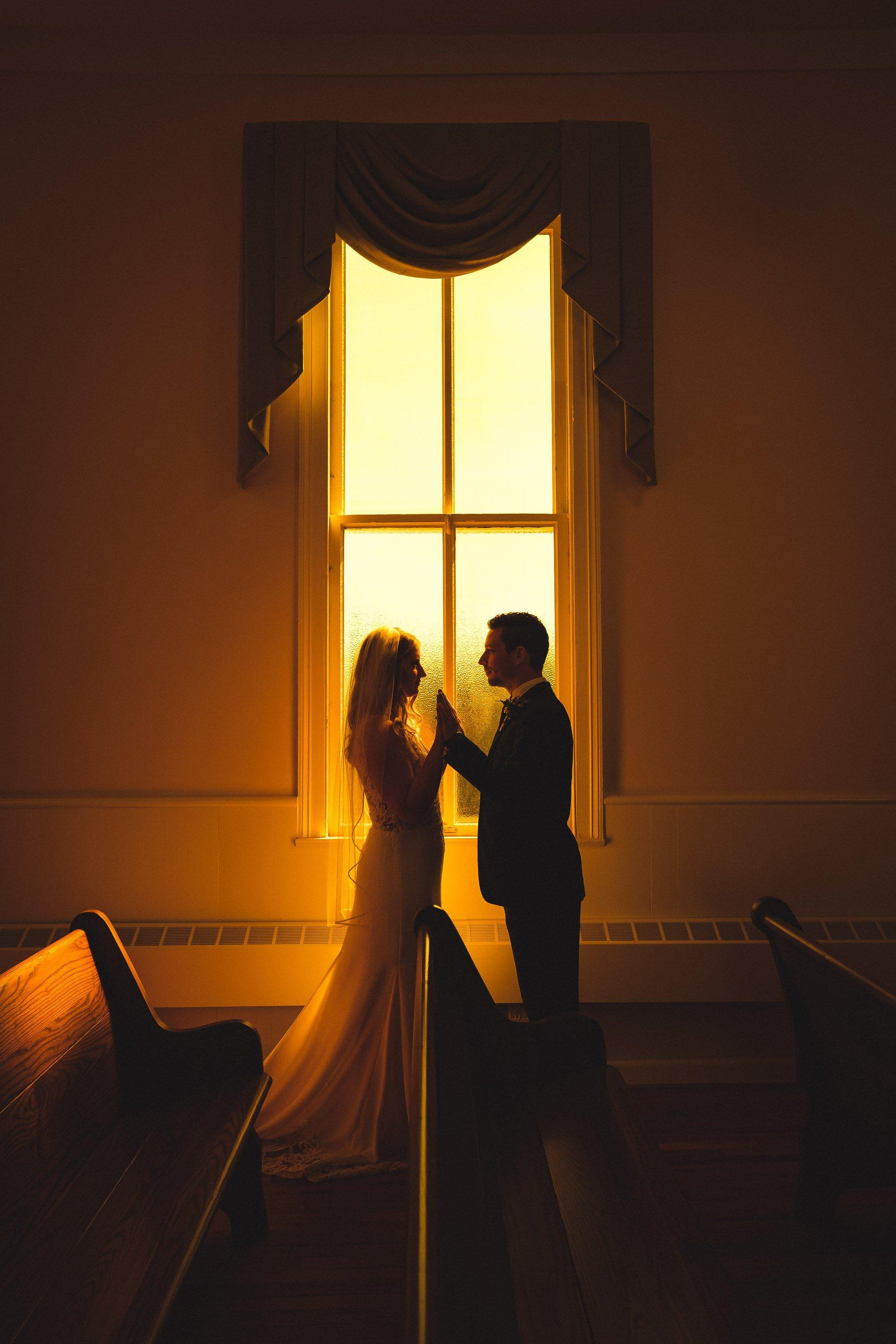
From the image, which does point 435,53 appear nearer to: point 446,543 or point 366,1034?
point 446,543

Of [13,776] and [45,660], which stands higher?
[45,660]

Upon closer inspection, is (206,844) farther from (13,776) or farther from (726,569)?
(726,569)

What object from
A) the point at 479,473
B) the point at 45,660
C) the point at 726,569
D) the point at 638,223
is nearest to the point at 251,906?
the point at 45,660

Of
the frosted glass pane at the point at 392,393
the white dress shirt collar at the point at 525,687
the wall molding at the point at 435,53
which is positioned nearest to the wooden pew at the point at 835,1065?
the white dress shirt collar at the point at 525,687

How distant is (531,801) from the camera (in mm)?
2199

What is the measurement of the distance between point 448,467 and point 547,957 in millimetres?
1800

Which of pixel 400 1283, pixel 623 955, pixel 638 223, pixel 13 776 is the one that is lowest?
pixel 400 1283

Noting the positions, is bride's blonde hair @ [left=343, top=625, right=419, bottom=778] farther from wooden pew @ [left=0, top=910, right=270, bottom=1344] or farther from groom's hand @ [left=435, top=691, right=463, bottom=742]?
wooden pew @ [left=0, top=910, right=270, bottom=1344]

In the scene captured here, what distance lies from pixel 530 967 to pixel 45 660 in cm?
202

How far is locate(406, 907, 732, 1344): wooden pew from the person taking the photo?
2.75 feet

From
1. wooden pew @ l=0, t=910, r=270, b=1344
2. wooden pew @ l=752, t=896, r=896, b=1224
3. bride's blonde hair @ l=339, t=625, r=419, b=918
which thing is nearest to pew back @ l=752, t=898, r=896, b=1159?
wooden pew @ l=752, t=896, r=896, b=1224

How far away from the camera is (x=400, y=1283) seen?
1.82 m

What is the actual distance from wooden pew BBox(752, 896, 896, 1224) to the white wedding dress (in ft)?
3.19

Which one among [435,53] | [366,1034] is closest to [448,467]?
[435,53]
